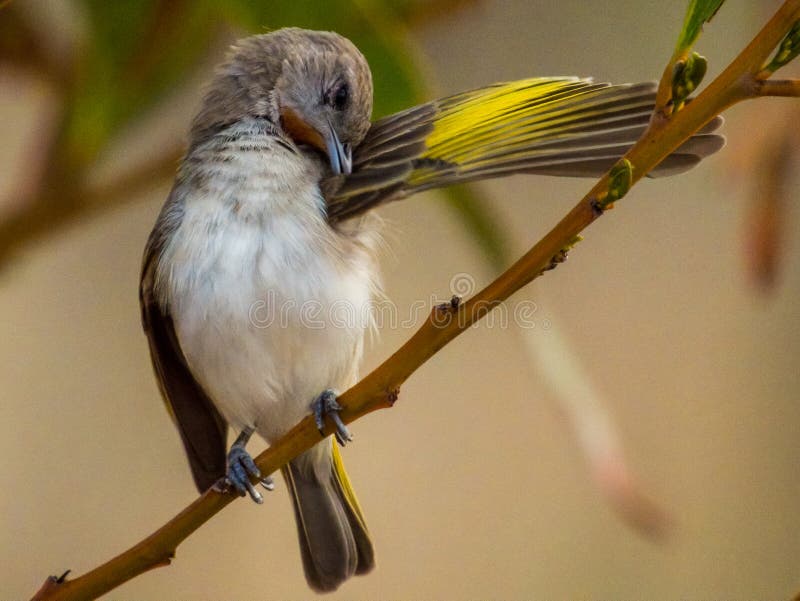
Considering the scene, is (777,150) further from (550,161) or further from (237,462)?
(237,462)

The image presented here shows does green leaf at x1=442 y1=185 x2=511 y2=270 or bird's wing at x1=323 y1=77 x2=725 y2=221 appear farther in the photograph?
green leaf at x1=442 y1=185 x2=511 y2=270

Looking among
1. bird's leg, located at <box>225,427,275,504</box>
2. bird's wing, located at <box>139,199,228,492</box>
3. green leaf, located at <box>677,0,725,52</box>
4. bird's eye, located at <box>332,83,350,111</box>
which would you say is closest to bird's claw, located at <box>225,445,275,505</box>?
bird's leg, located at <box>225,427,275,504</box>

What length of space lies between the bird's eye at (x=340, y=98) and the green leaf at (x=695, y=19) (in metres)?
0.70

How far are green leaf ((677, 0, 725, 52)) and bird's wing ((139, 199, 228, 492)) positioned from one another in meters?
0.80

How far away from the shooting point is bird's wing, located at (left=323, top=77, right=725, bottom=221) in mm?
764

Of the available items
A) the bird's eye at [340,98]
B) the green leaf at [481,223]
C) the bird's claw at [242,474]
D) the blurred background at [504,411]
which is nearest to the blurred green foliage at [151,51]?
the green leaf at [481,223]

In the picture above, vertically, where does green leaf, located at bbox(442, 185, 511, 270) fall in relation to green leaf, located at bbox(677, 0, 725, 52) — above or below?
above

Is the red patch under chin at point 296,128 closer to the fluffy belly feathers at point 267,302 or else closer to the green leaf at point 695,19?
the fluffy belly feathers at point 267,302

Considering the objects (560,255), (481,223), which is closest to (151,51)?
(481,223)

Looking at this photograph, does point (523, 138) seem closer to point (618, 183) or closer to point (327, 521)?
point (618, 183)

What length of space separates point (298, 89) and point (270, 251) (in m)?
0.26

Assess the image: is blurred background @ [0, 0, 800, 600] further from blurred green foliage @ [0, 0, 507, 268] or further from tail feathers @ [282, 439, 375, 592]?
blurred green foliage @ [0, 0, 507, 268]

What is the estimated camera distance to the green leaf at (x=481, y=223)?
1.06 meters

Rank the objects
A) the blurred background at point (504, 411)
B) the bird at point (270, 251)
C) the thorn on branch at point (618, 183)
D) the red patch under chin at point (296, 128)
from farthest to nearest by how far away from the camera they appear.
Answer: the blurred background at point (504, 411) → the red patch under chin at point (296, 128) → the bird at point (270, 251) → the thorn on branch at point (618, 183)
